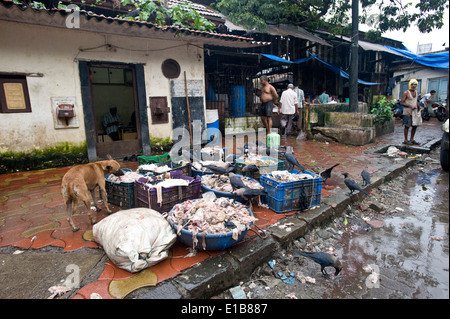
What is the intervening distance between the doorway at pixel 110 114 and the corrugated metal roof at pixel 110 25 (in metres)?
1.02

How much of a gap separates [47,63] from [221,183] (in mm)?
5604

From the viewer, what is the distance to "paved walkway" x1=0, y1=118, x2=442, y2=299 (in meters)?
2.71

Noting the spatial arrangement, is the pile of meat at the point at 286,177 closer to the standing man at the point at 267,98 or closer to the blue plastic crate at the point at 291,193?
the blue plastic crate at the point at 291,193

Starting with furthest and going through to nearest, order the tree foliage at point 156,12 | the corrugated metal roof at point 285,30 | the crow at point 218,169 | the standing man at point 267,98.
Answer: the corrugated metal roof at point 285,30 → the standing man at point 267,98 → the tree foliage at point 156,12 → the crow at point 218,169

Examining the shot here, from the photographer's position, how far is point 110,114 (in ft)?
35.6

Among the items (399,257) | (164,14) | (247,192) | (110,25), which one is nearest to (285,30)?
(164,14)

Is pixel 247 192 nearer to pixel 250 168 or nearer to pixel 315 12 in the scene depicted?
pixel 250 168

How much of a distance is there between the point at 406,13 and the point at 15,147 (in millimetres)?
15809

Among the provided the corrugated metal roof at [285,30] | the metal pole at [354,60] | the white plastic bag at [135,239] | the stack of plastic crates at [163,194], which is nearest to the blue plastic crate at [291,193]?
the stack of plastic crates at [163,194]

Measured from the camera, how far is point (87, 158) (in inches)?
290

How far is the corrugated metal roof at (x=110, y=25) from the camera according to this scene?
5488 millimetres

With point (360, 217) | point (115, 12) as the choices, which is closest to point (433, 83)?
point (360, 217)

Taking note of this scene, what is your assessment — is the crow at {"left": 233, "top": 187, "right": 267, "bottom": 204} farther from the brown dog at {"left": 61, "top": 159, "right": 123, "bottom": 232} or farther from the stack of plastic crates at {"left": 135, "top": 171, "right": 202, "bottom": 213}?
the brown dog at {"left": 61, "top": 159, "right": 123, "bottom": 232}

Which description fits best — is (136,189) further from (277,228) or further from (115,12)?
(115,12)
